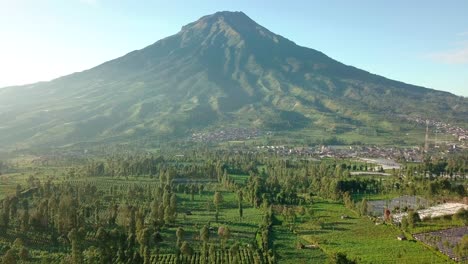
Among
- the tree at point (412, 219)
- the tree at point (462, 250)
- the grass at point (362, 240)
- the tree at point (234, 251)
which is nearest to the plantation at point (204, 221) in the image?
the grass at point (362, 240)

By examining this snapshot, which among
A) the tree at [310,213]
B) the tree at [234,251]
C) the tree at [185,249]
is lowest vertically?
the tree at [310,213]

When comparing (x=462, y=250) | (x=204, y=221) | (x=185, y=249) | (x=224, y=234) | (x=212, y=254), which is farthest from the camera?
(x=204, y=221)

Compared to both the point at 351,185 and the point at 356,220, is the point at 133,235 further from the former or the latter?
the point at 351,185

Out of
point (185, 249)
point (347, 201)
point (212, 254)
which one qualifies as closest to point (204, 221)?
point (212, 254)

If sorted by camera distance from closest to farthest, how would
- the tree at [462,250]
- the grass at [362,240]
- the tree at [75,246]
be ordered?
1. the tree at [75,246]
2. the tree at [462,250]
3. the grass at [362,240]

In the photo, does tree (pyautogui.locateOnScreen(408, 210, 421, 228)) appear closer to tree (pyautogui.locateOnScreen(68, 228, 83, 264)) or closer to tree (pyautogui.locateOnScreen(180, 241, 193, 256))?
tree (pyautogui.locateOnScreen(180, 241, 193, 256))

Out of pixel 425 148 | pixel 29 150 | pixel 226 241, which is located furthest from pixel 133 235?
pixel 425 148

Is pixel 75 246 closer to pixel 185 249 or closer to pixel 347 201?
pixel 185 249

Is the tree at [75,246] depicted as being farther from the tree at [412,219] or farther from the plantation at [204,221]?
the tree at [412,219]

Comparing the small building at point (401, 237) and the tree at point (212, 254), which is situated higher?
the tree at point (212, 254)

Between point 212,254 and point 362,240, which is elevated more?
point 212,254

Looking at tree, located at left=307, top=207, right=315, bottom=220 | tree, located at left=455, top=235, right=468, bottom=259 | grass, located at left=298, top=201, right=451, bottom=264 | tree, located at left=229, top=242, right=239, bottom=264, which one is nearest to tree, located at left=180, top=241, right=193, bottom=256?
tree, located at left=229, top=242, right=239, bottom=264

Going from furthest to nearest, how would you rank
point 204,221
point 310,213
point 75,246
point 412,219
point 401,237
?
point 310,213, point 204,221, point 412,219, point 401,237, point 75,246
